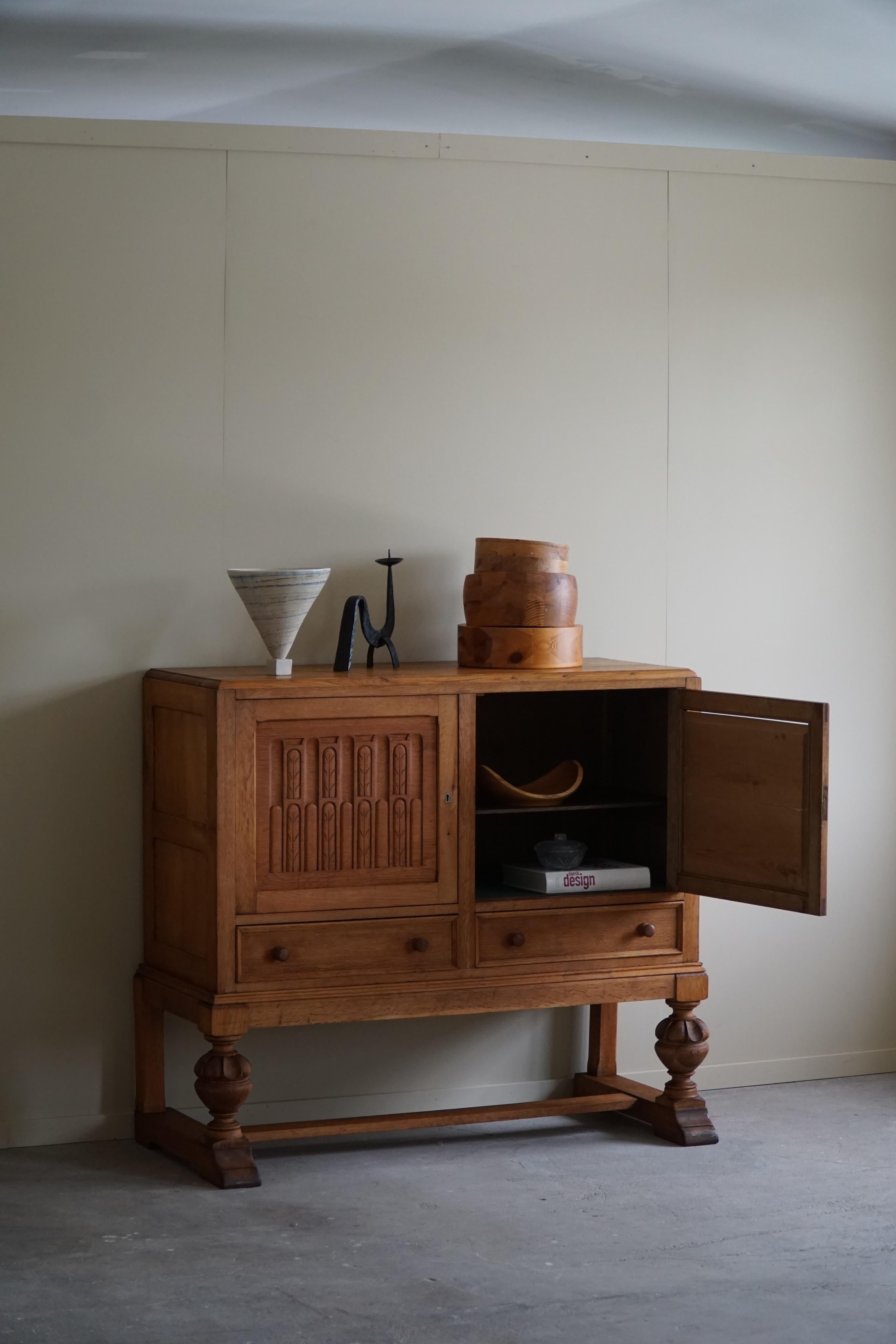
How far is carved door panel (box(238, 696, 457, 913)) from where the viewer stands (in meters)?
3.40

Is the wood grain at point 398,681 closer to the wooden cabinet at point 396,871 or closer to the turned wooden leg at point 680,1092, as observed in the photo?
the wooden cabinet at point 396,871

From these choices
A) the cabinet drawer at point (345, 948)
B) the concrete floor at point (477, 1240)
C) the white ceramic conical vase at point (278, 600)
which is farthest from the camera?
the white ceramic conical vase at point (278, 600)

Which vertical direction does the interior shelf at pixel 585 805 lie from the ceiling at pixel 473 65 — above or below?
below

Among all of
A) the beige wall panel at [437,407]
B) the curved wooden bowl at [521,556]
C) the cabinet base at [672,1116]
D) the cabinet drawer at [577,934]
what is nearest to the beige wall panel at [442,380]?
the beige wall panel at [437,407]

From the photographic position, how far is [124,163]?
3766mm

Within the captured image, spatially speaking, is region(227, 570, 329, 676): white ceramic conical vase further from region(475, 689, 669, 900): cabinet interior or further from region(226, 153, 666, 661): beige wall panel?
region(475, 689, 669, 900): cabinet interior

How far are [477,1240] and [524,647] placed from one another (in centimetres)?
134

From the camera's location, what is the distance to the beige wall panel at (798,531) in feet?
13.9

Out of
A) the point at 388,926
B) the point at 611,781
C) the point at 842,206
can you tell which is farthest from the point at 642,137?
the point at 388,926

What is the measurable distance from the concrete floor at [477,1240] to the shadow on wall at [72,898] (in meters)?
0.16

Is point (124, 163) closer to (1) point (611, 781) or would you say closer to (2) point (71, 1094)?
(1) point (611, 781)

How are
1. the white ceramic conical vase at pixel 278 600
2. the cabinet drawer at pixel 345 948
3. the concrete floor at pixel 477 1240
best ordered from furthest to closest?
the white ceramic conical vase at pixel 278 600
the cabinet drawer at pixel 345 948
the concrete floor at pixel 477 1240

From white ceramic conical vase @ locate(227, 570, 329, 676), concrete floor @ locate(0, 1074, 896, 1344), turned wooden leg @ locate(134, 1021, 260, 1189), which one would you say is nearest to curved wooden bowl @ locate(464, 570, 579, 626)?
white ceramic conical vase @ locate(227, 570, 329, 676)

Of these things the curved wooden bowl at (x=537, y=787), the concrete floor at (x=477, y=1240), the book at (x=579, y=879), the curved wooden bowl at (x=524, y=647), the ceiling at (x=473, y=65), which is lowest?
the concrete floor at (x=477, y=1240)
